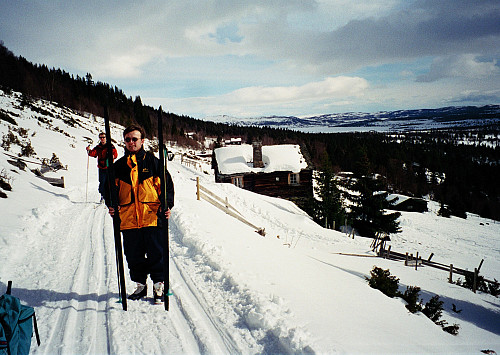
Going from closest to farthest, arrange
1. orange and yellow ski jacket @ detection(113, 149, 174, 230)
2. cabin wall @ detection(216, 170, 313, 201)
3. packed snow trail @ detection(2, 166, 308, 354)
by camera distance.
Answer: packed snow trail @ detection(2, 166, 308, 354) < orange and yellow ski jacket @ detection(113, 149, 174, 230) < cabin wall @ detection(216, 170, 313, 201)

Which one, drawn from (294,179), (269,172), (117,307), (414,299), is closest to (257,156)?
(269,172)

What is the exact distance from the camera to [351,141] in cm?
10912

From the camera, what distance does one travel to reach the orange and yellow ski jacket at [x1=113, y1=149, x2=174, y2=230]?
3.51 meters

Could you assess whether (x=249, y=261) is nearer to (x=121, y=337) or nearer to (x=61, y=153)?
(x=121, y=337)

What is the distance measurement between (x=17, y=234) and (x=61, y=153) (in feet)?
61.4

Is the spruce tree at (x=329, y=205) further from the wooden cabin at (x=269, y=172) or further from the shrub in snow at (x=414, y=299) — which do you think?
the shrub in snow at (x=414, y=299)

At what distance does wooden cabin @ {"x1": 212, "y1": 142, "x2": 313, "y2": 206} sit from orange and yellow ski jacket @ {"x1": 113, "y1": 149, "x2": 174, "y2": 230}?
25232mm

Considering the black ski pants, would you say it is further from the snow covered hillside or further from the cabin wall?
the cabin wall

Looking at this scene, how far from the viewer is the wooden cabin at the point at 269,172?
1149 inches

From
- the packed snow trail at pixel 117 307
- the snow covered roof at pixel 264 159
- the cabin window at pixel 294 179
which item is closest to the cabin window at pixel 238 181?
the snow covered roof at pixel 264 159

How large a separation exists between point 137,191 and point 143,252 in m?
0.92

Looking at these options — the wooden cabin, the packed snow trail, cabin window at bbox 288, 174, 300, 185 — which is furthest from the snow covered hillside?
cabin window at bbox 288, 174, 300, 185

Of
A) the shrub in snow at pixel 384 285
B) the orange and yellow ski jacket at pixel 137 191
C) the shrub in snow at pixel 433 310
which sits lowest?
the shrub in snow at pixel 433 310

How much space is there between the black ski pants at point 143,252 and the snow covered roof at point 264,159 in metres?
25.2
